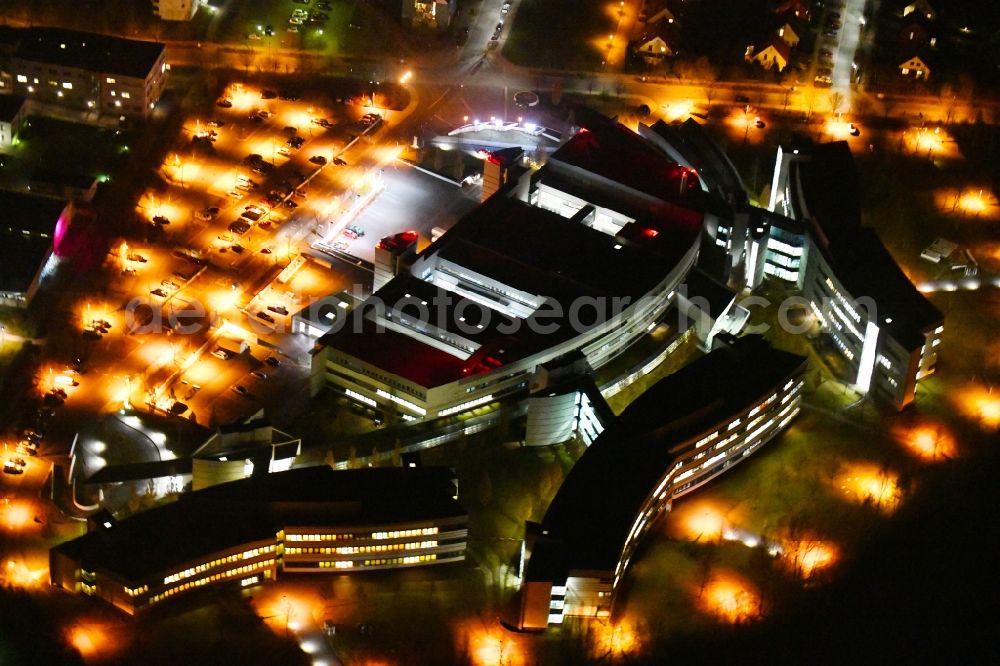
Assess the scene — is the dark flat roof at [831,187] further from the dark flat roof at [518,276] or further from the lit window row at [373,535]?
the lit window row at [373,535]

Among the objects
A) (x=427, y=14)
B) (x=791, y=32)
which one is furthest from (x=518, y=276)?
(x=791, y=32)

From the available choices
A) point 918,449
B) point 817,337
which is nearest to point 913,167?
point 817,337

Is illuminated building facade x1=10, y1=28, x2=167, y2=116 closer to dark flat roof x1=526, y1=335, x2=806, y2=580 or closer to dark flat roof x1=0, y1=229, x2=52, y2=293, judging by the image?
dark flat roof x1=0, y1=229, x2=52, y2=293

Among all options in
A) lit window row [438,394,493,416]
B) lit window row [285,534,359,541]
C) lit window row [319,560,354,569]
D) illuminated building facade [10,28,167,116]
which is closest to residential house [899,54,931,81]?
lit window row [438,394,493,416]

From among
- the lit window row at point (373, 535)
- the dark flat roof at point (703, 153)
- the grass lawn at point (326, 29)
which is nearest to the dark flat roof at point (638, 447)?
the lit window row at point (373, 535)

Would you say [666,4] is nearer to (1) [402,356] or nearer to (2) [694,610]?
(1) [402,356]
